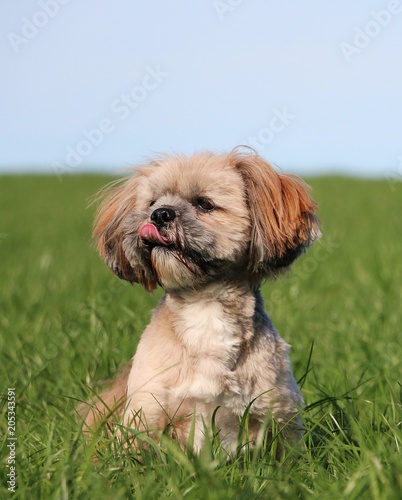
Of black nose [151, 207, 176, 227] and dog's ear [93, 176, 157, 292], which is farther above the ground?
black nose [151, 207, 176, 227]

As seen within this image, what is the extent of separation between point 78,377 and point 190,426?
1308 millimetres

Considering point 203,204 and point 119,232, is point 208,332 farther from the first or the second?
point 119,232

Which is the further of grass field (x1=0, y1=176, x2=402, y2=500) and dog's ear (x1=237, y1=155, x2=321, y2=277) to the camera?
dog's ear (x1=237, y1=155, x2=321, y2=277)

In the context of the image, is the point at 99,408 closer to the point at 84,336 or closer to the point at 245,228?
the point at 245,228

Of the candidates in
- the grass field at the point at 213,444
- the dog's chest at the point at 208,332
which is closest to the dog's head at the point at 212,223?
the dog's chest at the point at 208,332

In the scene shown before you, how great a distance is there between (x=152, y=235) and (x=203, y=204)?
11.9 inches

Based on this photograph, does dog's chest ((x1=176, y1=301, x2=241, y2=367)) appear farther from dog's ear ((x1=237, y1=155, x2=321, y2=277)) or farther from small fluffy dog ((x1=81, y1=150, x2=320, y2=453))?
dog's ear ((x1=237, y1=155, x2=321, y2=277))

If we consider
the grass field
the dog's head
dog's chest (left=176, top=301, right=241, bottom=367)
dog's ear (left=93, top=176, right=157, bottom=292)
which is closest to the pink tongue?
the dog's head

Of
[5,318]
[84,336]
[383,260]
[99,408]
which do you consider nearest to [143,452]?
[99,408]

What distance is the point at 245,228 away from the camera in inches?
154

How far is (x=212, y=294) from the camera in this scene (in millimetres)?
3908

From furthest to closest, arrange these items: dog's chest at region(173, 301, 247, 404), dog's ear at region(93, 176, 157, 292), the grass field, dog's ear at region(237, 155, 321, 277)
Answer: dog's ear at region(93, 176, 157, 292) < dog's ear at region(237, 155, 321, 277) < dog's chest at region(173, 301, 247, 404) < the grass field

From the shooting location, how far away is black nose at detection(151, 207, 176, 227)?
381 centimetres

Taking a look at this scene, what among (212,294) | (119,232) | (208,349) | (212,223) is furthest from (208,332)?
(119,232)
